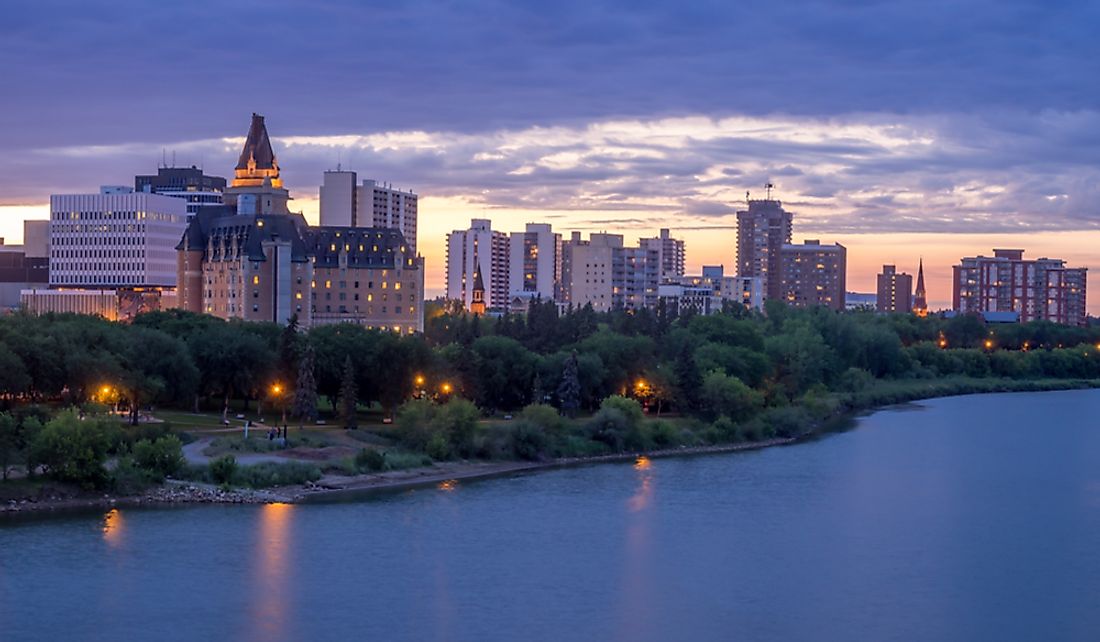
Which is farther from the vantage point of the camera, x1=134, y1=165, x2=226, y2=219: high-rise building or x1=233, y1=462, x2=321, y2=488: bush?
x1=134, y1=165, x2=226, y2=219: high-rise building

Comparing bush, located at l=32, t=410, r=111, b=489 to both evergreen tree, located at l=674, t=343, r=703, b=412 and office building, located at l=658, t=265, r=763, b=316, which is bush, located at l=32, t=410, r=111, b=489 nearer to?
evergreen tree, located at l=674, t=343, r=703, b=412

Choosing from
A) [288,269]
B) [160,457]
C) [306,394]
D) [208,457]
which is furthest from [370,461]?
[288,269]

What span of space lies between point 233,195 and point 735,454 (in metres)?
52.8

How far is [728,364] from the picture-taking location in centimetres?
7588

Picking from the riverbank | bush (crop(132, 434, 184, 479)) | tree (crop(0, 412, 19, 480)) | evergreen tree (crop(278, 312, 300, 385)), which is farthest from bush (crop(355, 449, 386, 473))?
tree (crop(0, 412, 19, 480))

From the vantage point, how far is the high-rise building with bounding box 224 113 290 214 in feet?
324

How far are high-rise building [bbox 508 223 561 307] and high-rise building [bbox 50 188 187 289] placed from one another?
78.1m

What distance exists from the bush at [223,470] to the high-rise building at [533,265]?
134 meters

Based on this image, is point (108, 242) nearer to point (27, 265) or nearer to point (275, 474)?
point (27, 265)

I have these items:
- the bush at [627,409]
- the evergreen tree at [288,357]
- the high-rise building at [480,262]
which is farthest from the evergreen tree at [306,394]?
the high-rise building at [480,262]

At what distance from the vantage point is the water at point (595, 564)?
32094 mm

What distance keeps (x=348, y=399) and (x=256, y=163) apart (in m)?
51.2

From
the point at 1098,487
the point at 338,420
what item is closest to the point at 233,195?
the point at 338,420

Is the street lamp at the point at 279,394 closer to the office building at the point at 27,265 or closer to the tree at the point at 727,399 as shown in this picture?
the tree at the point at 727,399
